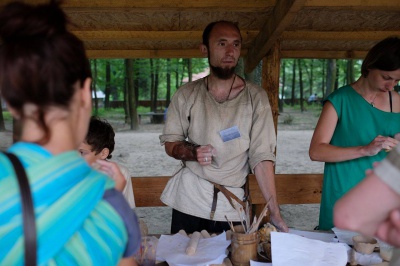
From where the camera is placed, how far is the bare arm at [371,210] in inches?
36.4

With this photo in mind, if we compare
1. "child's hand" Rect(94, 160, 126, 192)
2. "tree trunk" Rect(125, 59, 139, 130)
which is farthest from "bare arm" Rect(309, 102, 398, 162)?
"tree trunk" Rect(125, 59, 139, 130)

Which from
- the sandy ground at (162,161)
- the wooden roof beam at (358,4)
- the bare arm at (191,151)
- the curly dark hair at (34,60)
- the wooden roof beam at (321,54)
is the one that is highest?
the wooden roof beam at (358,4)

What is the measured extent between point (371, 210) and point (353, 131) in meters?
1.94

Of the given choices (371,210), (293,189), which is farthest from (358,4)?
(371,210)

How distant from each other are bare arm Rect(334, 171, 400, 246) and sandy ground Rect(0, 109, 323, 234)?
6.70 ft

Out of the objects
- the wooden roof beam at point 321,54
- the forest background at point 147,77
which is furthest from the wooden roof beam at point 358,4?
the forest background at point 147,77

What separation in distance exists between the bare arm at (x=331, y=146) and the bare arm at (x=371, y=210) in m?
1.59

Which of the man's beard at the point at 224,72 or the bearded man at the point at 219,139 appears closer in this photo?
the bearded man at the point at 219,139

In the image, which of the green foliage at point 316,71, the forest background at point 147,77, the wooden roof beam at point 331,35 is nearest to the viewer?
the wooden roof beam at point 331,35

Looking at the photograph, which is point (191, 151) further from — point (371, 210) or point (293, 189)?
point (293, 189)

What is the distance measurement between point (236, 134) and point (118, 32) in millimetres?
1931

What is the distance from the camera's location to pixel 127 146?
12047 mm

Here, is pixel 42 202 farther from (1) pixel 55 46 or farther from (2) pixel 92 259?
(1) pixel 55 46

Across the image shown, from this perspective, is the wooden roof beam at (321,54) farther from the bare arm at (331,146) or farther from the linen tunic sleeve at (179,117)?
the linen tunic sleeve at (179,117)
